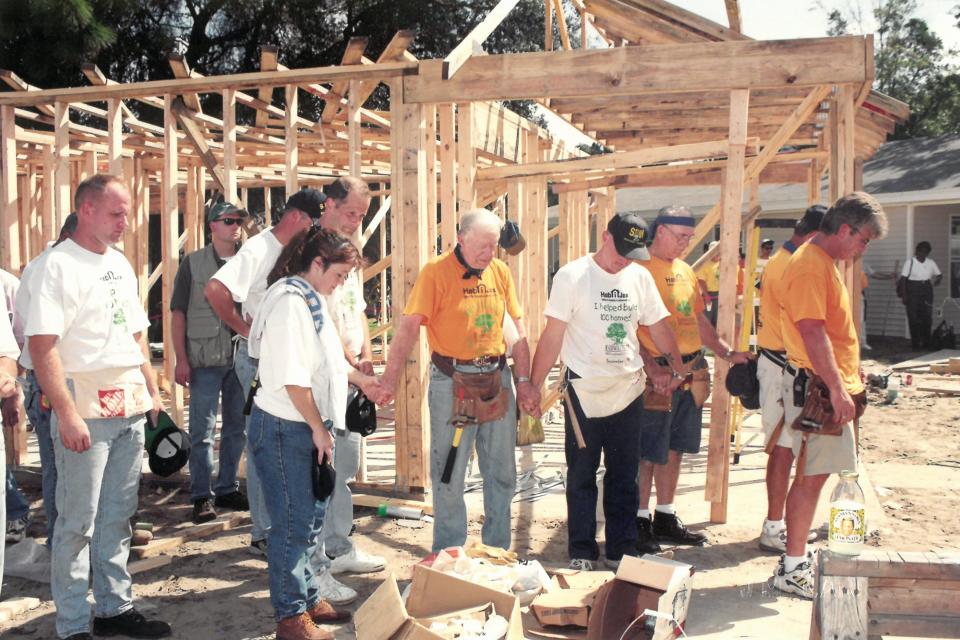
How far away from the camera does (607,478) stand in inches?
193

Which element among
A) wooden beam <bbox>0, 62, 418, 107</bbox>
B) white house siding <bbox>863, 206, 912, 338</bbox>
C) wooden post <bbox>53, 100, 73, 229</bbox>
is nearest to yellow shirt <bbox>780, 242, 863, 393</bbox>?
wooden beam <bbox>0, 62, 418, 107</bbox>

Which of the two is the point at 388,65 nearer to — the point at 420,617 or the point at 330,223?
the point at 330,223

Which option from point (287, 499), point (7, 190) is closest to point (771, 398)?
point (287, 499)

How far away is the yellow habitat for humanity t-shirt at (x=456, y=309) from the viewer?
15.1ft

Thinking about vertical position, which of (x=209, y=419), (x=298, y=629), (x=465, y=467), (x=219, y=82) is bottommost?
(x=298, y=629)

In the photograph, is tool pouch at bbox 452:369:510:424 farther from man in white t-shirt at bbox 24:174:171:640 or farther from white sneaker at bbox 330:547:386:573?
man in white t-shirt at bbox 24:174:171:640

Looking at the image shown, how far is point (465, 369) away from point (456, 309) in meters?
0.31

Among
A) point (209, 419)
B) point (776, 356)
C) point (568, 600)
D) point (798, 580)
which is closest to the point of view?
point (568, 600)

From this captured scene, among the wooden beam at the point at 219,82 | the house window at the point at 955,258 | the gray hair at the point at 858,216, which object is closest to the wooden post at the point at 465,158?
the wooden beam at the point at 219,82

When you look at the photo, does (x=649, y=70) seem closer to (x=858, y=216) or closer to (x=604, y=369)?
(x=858, y=216)

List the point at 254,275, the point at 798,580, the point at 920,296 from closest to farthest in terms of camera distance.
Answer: the point at 798,580
the point at 254,275
the point at 920,296

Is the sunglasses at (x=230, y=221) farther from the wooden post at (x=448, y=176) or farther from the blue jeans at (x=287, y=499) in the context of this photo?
the blue jeans at (x=287, y=499)

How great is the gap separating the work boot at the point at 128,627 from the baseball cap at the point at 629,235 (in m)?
2.86

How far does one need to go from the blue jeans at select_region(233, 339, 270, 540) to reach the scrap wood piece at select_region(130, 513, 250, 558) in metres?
0.48
